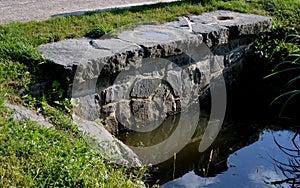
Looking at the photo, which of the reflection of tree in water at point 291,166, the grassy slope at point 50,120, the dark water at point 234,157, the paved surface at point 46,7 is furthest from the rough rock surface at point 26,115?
the paved surface at point 46,7

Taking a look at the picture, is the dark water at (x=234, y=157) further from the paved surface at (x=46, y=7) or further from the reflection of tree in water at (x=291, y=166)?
the paved surface at (x=46, y=7)

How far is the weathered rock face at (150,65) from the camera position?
3875mm

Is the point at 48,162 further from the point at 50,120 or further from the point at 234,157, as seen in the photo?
the point at 234,157

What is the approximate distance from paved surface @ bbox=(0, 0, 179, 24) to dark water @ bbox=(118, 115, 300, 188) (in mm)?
2079

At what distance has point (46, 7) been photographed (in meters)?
6.12

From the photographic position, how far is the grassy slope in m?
2.60

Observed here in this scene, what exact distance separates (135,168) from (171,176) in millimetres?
689

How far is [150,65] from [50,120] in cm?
133

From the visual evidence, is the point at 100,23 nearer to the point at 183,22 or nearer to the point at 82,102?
the point at 183,22

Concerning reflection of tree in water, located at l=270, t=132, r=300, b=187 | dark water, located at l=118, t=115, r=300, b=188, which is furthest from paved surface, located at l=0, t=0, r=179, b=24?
reflection of tree in water, located at l=270, t=132, r=300, b=187

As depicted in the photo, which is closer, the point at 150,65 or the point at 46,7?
the point at 150,65

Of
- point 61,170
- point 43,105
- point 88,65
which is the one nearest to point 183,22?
point 88,65

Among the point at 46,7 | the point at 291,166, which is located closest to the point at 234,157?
the point at 291,166

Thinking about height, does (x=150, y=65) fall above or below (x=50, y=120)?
above
